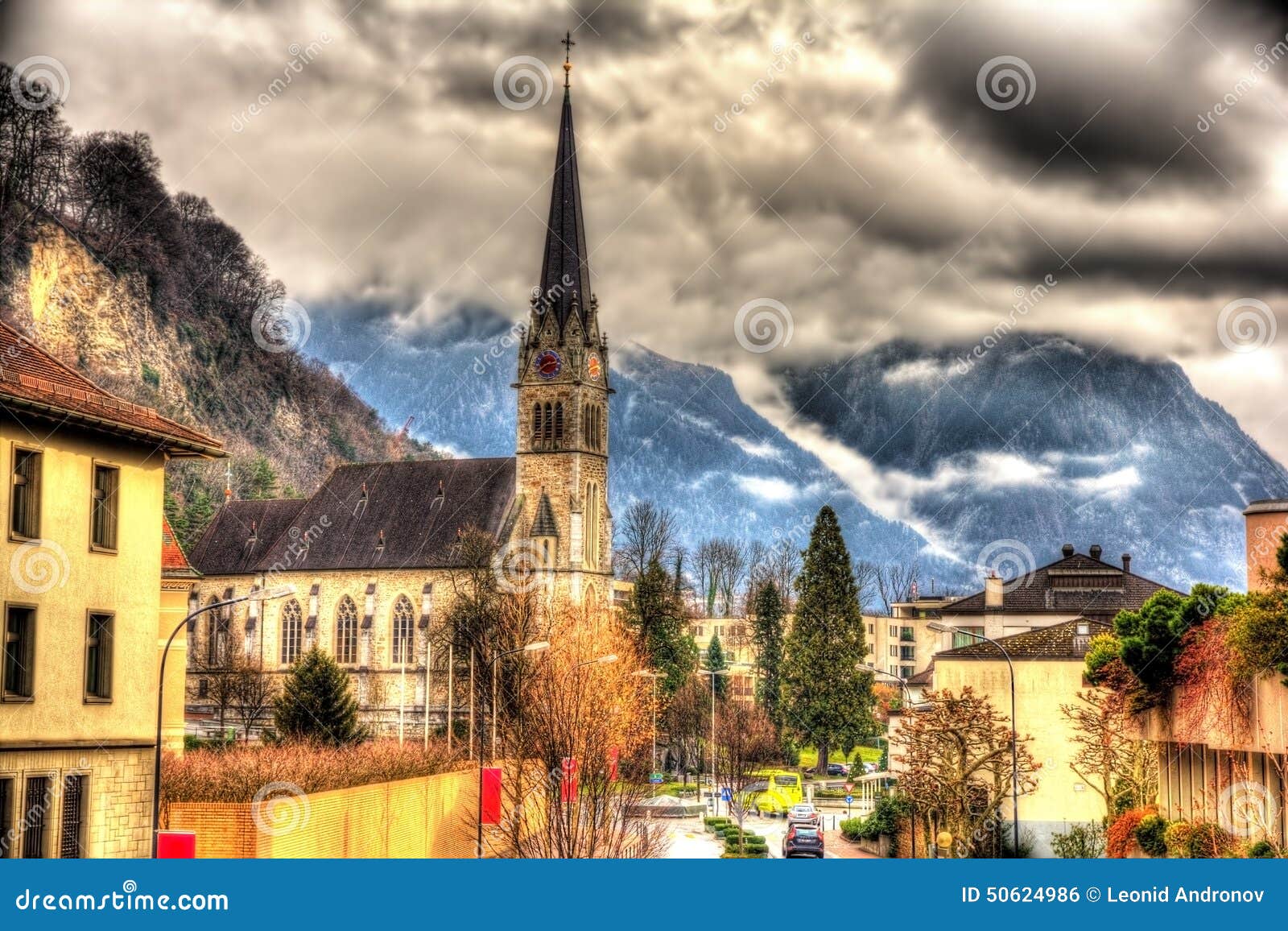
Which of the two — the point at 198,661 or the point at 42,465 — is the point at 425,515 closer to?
the point at 198,661

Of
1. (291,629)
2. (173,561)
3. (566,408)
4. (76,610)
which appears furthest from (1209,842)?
(291,629)

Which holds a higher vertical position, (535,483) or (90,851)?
(535,483)

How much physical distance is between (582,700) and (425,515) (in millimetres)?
58236

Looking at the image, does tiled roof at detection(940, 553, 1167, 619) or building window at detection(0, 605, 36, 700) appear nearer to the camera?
building window at detection(0, 605, 36, 700)

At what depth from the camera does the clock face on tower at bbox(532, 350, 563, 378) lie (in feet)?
351

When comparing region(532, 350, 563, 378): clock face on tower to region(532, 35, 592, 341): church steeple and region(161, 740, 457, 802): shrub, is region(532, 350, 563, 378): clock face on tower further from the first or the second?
region(161, 740, 457, 802): shrub

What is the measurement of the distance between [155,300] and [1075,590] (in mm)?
87828

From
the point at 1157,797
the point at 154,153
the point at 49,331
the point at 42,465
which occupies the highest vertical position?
the point at 154,153

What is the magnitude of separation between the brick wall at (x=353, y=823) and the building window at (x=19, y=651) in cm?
398

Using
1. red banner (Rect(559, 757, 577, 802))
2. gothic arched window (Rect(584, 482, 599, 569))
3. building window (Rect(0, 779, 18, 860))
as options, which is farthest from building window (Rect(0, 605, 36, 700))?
gothic arched window (Rect(584, 482, 599, 569))

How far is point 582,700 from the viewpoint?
176 ft

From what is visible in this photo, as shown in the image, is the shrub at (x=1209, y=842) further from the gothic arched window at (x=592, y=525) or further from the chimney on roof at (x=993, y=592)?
the gothic arched window at (x=592, y=525)

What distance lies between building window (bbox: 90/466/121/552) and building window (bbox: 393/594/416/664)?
75022mm
